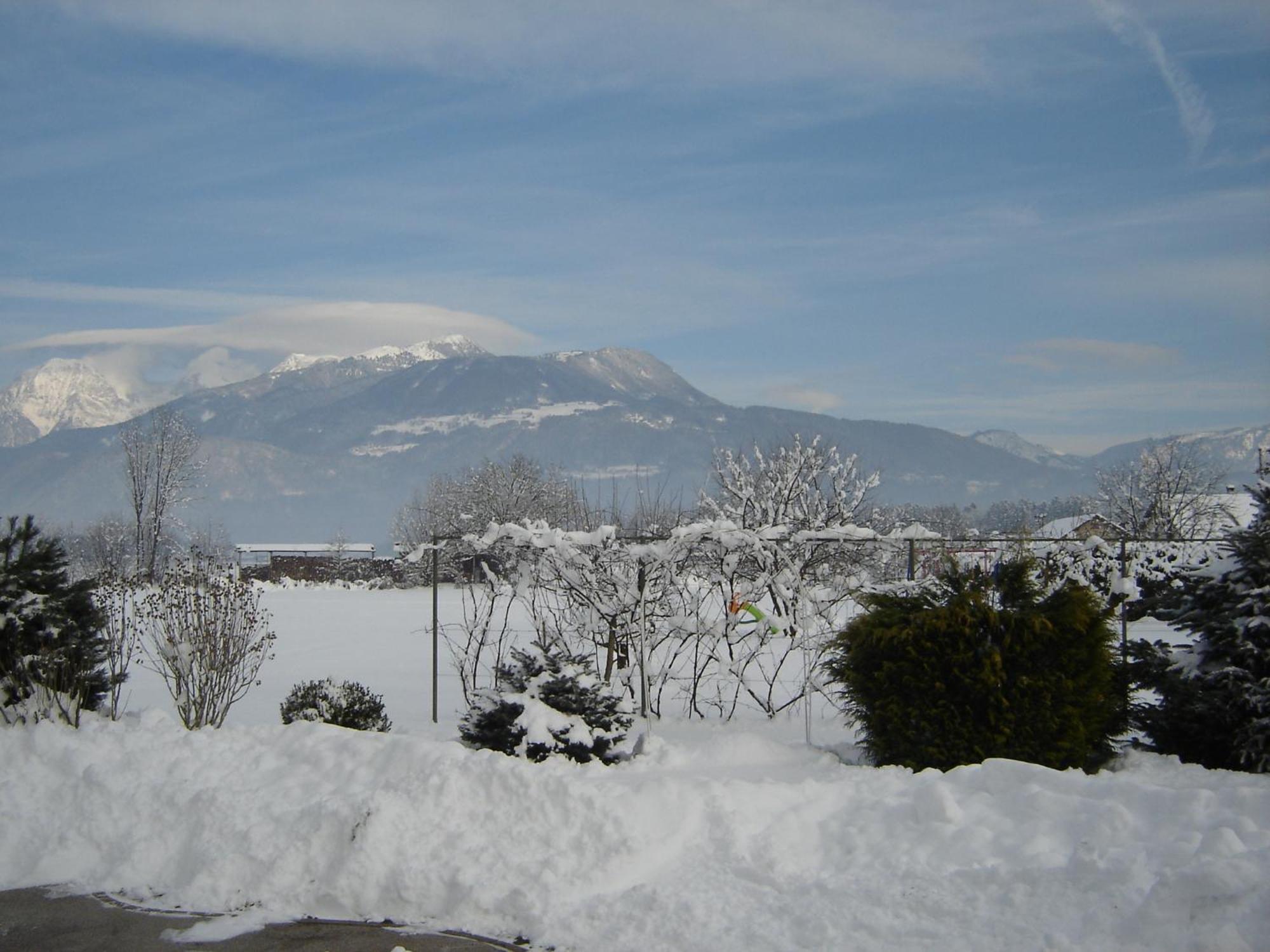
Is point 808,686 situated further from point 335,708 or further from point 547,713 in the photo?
point 335,708

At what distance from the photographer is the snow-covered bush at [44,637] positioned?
816 cm

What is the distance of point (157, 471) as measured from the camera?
1882 inches

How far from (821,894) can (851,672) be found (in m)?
2.48

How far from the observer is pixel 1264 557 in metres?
7.27

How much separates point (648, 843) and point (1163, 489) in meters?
54.2

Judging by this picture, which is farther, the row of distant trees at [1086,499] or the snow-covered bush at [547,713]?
the row of distant trees at [1086,499]

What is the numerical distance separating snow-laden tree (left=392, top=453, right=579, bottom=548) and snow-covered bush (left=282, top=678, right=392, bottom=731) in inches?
1415

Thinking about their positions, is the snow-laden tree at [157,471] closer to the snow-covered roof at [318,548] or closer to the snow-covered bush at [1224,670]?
the snow-covered roof at [318,548]

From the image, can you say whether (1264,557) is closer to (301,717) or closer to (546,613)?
(546,613)

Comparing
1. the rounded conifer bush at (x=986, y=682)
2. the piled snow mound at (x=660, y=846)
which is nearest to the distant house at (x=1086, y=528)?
the rounded conifer bush at (x=986, y=682)

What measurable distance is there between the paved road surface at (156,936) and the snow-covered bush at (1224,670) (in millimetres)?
5011

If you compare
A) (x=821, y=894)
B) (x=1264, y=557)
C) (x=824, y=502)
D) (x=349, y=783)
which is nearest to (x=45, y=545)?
(x=349, y=783)

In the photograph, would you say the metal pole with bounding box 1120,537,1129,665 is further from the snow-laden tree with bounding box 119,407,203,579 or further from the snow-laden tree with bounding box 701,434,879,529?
the snow-laden tree with bounding box 119,407,203,579

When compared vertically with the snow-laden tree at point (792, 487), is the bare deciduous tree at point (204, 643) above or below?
below
